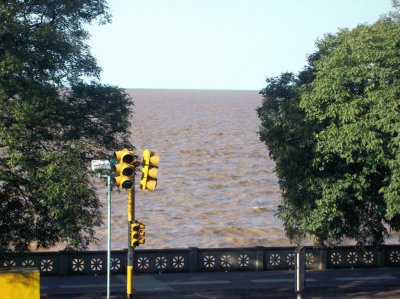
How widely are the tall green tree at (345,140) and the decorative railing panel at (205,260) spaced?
320 centimetres

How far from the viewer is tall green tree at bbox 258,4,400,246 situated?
26.7m

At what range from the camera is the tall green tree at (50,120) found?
24484 mm

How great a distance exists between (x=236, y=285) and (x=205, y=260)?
9.86 feet

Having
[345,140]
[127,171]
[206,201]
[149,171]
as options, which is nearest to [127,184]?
[127,171]

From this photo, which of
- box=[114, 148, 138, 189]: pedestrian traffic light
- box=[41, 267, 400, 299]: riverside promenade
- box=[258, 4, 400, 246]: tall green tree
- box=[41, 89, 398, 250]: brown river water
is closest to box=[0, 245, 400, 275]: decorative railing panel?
box=[41, 267, 400, 299]: riverside promenade

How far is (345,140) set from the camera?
26672mm

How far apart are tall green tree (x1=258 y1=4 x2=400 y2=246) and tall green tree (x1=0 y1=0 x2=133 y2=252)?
5.70m

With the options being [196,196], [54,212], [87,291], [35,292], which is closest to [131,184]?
[35,292]

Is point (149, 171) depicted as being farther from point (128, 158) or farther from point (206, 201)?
point (206, 201)

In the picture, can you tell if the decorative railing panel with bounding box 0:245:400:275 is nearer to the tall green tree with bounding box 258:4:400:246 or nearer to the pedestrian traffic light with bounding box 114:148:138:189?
the tall green tree with bounding box 258:4:400:246

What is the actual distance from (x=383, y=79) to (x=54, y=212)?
10.8 m

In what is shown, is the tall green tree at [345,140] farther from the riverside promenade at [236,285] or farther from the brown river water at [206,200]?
the brown river water at [206,200]

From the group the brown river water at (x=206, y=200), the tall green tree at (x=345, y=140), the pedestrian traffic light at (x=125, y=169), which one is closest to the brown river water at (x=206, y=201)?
the brown river water at (x=206, y=200)

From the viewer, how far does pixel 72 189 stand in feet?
80.1
